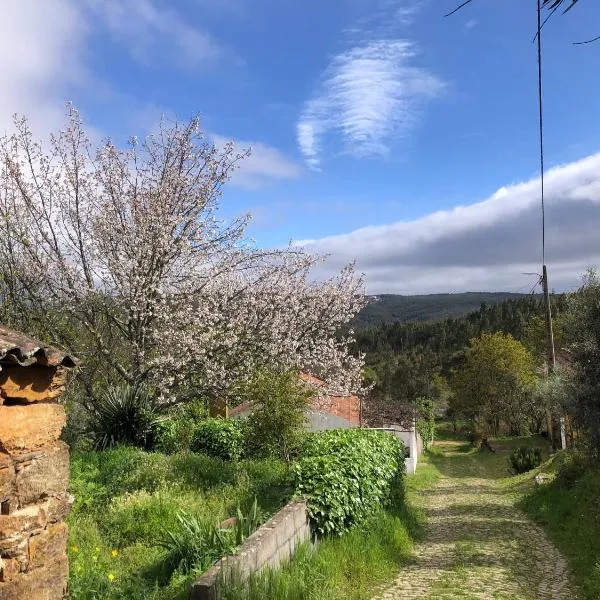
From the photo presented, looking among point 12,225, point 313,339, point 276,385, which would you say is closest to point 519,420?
point 313,339

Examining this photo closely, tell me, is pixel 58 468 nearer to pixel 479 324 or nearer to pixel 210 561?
pixel 210 561

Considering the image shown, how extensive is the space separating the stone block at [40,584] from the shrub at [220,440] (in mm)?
10577

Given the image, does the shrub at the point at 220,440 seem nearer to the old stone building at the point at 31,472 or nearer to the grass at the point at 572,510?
the grass at the point at 572,510

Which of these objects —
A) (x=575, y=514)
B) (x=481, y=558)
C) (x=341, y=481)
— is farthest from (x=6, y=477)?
(x=575, y=514)

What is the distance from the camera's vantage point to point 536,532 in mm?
12961

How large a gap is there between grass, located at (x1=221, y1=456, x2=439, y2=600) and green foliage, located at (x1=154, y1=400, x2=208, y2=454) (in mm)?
5874

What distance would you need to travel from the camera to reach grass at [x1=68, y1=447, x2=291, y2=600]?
6.20 m

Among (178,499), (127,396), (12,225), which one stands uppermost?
(12,225)

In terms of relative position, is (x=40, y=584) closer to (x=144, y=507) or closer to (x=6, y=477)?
(x=6, y=477)

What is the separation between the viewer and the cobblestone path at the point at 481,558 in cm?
812

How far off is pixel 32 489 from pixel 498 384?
46091 millimetres

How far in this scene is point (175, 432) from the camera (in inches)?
615

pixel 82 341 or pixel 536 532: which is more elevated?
pixel 82 341

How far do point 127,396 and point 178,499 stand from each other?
4968 mm
